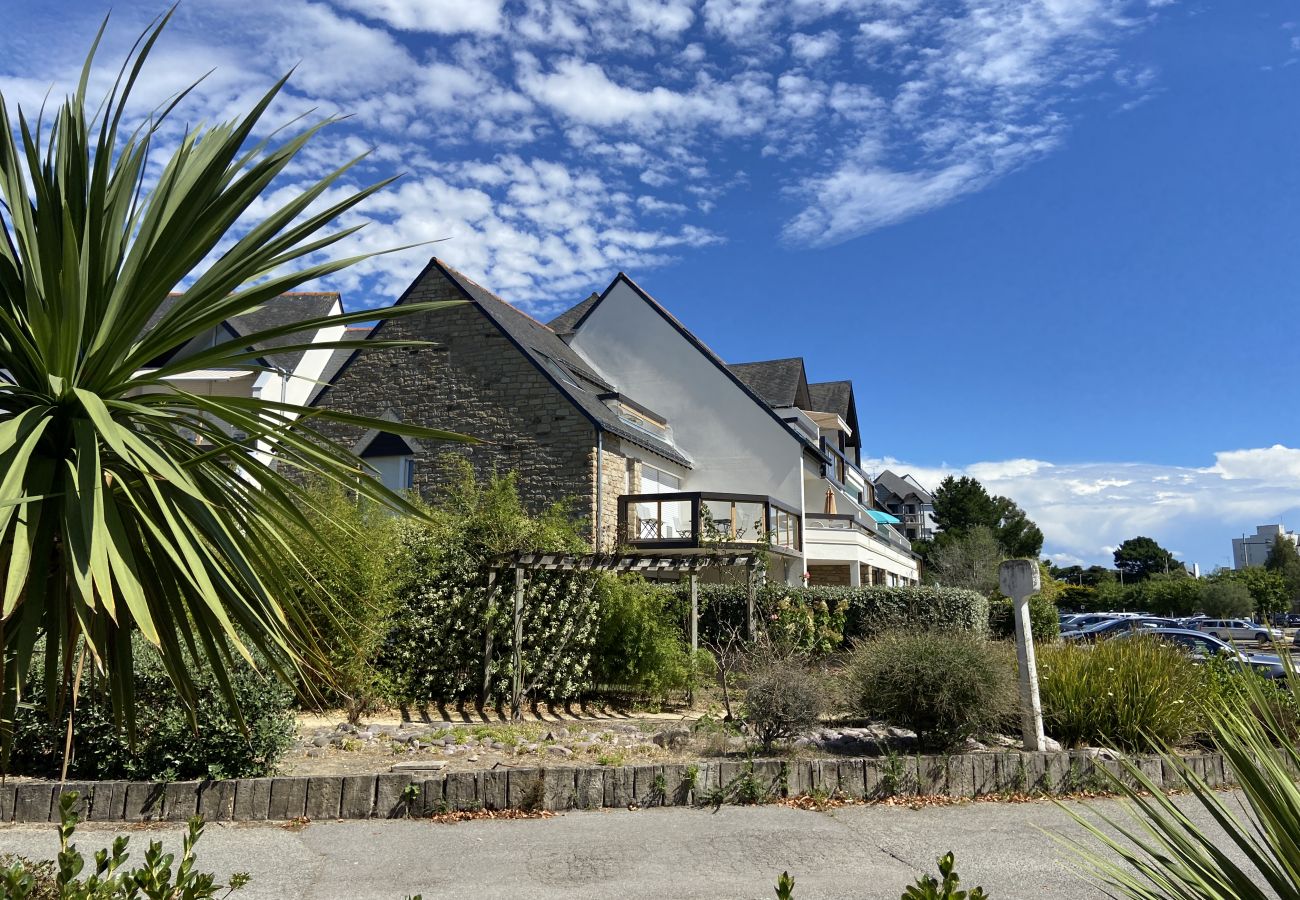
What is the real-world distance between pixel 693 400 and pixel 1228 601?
5037 cm

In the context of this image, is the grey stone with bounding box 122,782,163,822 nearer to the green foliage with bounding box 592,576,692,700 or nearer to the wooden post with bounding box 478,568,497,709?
the wooden post with bounding box 478,568,497,709

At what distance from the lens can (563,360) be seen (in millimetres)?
26078

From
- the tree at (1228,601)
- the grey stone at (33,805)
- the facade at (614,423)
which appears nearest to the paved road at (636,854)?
the grey stone at (33,805)

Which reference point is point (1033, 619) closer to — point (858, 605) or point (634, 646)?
point (858, 605)

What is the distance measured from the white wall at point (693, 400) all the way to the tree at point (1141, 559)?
335 feet

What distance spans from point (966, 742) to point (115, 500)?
8659 mm

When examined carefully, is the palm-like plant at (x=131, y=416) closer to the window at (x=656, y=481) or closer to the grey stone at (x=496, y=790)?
the grey stone at (x=496, y=790)

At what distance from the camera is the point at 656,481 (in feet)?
84.2

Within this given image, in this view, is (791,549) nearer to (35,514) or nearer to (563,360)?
(563,360)

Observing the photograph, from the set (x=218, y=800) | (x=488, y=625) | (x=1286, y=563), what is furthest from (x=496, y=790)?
(x=1286, y=563)

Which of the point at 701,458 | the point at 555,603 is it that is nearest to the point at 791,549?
the point at 701,458

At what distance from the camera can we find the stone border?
6.88 m

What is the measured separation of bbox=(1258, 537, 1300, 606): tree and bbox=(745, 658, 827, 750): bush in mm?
64915

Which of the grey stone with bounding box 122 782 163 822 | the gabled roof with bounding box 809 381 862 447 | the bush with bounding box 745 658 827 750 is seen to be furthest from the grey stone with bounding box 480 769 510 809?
the gabled roof with bounding box 809 381 862 447
